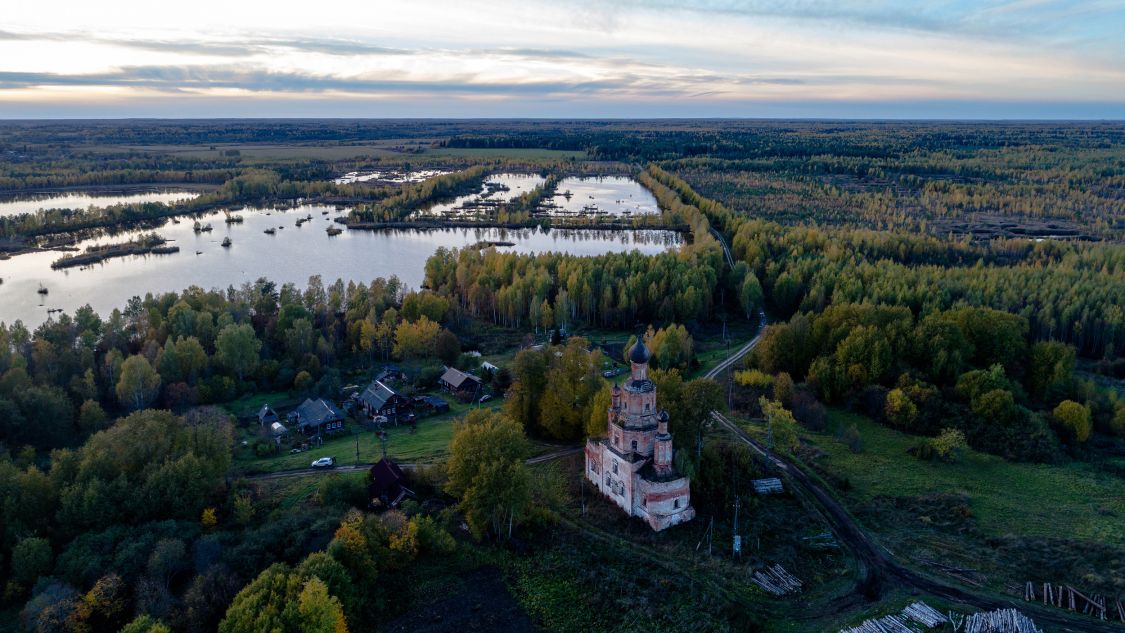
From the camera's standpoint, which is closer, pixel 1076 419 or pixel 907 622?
pixel 907 622

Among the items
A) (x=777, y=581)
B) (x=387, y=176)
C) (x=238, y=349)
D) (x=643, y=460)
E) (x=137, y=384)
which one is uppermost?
(x=387, y=176)

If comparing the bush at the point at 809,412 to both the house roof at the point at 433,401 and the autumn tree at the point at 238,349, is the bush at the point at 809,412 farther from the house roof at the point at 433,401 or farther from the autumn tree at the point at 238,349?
the autumn tree at the point at 238,349

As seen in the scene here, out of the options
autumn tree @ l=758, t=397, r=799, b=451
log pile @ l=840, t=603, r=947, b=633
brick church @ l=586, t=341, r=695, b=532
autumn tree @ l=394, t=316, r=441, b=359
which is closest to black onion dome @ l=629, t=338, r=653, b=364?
brick church @ l=586, t=341, r=695, b=532

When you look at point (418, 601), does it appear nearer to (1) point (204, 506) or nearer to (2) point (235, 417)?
(1) point (204, 506)

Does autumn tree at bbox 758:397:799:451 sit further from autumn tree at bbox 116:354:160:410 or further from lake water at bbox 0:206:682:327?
lake water at bbox 0:206:682:327

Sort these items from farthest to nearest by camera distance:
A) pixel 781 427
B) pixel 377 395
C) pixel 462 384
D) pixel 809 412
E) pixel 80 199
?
pixel 80 199
pixel 462 384
pixel 377 395
pixel 809 412
pixel 781 427

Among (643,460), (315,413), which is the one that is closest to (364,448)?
(315,413)

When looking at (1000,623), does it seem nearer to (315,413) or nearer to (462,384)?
(462,384)
